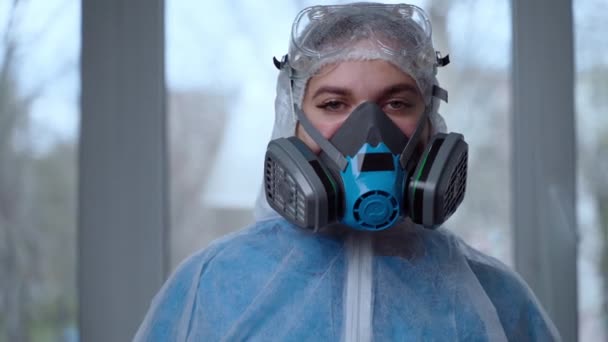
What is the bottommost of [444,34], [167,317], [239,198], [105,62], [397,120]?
[167,317]

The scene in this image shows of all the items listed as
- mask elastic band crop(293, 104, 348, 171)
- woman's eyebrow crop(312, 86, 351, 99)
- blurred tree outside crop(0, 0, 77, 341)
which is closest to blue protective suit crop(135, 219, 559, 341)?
mask elastic band crop(293, 104, 348, 171)

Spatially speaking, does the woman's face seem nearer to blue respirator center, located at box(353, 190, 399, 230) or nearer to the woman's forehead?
the woman's forehead

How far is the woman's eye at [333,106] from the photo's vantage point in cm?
115

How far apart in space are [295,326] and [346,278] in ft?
0.43

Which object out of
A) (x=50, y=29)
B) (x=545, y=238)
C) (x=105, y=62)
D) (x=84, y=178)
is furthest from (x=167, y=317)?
(x=545, y=238)

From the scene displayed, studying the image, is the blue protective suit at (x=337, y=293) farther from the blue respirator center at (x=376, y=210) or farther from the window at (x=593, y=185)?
the window at (x=593, y=185)

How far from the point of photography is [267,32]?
203 cm

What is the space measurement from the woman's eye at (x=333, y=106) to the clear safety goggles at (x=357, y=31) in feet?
0.31

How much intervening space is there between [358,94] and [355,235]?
27 cm

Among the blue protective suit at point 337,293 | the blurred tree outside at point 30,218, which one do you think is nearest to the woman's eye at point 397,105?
the blue protective suit at point 337,293

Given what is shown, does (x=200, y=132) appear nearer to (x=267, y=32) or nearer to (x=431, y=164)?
(x=267, y=32)

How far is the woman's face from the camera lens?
1.12m

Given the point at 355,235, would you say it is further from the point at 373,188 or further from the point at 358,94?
the point at 358,94

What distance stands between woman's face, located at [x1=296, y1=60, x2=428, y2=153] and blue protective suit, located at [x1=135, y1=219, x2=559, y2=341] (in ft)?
0.69
